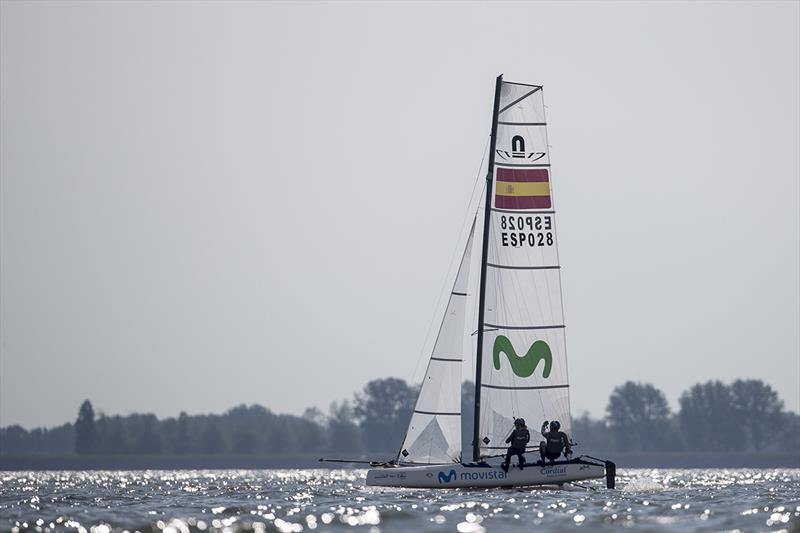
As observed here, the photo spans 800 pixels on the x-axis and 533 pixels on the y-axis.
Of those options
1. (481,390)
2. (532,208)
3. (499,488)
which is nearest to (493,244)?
(532,208)

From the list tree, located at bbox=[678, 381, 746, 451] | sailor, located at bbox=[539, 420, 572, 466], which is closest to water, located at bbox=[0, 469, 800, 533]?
sailor, located at bbox=[539, 420, 572, 466]

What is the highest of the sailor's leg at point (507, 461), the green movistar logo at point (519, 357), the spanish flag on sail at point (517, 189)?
the spanish flag on sail at point (517, 189)

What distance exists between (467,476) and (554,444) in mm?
3199

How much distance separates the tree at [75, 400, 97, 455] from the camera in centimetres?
19012

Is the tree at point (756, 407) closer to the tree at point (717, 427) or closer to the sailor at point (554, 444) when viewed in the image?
the tree at point (717, 427)

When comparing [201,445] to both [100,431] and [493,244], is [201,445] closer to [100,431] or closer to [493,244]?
[100,431]

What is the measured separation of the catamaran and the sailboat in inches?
1.3

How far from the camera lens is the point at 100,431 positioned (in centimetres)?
19300

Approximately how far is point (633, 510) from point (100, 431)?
165 meters

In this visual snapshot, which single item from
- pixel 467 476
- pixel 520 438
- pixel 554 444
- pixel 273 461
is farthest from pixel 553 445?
pixel 273 461

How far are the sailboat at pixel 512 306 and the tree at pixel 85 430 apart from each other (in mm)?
148216

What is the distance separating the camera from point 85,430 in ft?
632

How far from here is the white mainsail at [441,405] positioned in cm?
4681

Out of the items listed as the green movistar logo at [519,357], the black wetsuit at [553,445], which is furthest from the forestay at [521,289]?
the black wetsuit at [553,445]
